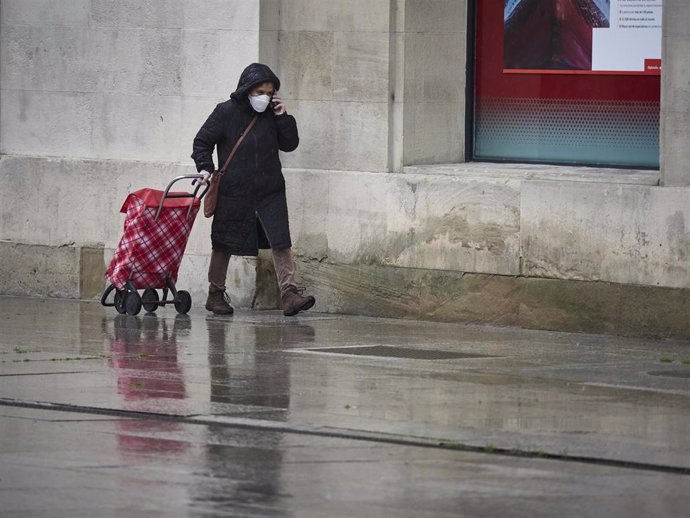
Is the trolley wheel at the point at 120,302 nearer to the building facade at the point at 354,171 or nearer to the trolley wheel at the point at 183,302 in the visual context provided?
the trolley wheel at the point at 183,302

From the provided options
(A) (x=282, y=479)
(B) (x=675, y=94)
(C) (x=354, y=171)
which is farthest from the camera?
(C) (x=354, y=171)

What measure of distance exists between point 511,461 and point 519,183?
6226mm

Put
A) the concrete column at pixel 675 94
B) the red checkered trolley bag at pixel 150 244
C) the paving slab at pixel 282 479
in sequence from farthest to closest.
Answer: the red checkered trolley bag at pixel 150 244, the concrete column at pixel 675 94, the paving slab at pixel 282 479

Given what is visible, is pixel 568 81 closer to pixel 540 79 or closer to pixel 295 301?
pixel 540 79

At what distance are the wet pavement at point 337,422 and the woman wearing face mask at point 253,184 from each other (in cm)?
81

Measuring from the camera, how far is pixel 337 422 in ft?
29.7

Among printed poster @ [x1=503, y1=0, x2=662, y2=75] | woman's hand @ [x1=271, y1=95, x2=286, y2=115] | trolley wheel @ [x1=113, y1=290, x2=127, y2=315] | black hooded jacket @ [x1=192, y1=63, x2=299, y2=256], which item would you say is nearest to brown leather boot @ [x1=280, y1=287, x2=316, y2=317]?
black hooded jacket @ [x1=192, y1=63, x2=299, y2=256]

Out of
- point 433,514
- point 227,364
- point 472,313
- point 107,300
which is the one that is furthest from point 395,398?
point 107,300

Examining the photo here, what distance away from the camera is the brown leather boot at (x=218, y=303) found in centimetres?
1469

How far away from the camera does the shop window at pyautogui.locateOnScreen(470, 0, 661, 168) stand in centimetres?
1423

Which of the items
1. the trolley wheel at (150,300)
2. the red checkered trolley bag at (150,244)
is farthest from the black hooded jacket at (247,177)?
the trolley wheel at (150,300)

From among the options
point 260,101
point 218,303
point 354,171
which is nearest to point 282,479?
point 260,101

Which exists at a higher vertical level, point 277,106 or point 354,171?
point 277,106

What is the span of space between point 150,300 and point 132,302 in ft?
0.82
